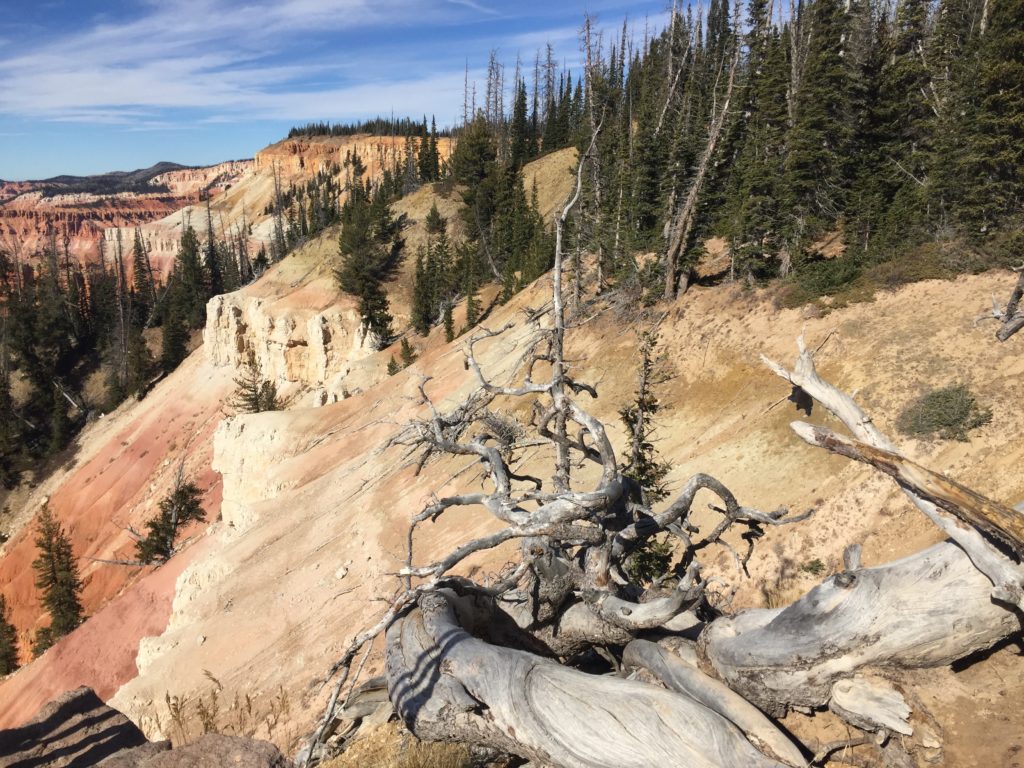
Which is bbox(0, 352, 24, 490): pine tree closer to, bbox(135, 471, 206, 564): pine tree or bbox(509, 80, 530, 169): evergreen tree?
bbox(135, 471, 206, 564): pine tree

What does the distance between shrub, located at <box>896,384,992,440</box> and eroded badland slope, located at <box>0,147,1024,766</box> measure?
0.82ft

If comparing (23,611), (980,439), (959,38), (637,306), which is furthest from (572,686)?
(23,611)

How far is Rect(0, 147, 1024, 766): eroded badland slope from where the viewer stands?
40.0ft

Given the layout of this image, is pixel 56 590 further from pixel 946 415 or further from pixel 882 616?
pixel 946 415

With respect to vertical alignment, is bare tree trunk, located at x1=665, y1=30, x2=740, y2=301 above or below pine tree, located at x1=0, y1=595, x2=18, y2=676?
above

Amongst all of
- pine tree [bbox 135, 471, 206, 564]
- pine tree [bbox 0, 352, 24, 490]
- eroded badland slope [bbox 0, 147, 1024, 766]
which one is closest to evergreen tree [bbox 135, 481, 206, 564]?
pine tree [bbox 135, 471, 206, 564]

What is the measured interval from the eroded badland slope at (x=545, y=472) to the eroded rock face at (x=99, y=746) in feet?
5.63

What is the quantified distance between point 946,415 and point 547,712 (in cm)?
1398

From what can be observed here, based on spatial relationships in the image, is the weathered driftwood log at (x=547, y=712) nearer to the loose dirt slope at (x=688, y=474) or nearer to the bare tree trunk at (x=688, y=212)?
the loose dirt slope at (x=688, y=474)

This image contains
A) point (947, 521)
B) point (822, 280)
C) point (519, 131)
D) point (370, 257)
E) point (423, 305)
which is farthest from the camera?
point (519, 131)

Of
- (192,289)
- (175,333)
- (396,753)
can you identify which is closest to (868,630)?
(396,753)

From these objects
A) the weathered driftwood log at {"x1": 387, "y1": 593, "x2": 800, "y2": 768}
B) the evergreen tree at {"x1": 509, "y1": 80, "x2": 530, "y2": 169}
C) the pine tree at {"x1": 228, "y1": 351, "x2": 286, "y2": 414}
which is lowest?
the pine tree at {"x1": 228, "y1": 351, "x2": 286, "y2": 414}

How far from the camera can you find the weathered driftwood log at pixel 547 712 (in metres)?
4.43

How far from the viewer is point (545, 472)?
69.9 feet
